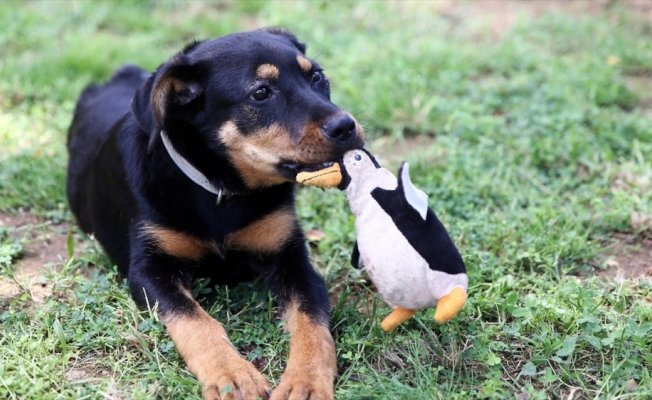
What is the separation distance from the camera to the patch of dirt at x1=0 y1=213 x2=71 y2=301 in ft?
12.1

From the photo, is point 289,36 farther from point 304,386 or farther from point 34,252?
point 304,386

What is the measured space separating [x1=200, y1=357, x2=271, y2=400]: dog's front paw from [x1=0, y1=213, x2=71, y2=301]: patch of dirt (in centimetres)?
120

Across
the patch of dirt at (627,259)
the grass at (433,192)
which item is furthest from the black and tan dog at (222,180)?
the patch of dirt at (627,259)

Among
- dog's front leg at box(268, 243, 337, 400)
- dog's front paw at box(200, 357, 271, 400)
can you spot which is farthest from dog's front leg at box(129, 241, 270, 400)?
dog's front leg at box(268, 243, 337, 400)

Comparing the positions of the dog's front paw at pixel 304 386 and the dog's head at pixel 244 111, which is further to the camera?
the dog's head at pixel 244 111

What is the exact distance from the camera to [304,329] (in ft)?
10.3

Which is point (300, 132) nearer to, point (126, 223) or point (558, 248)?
point (126, 223)

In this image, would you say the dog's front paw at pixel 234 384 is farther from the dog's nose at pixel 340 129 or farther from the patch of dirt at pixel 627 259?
the patch of dirt at pixel 627 259

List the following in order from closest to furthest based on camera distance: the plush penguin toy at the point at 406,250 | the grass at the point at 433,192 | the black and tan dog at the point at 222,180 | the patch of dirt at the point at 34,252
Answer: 1. the plush penguin toy at the point at 406,250
2. the grass at the point at 433,192
3. the black and tan dog at the point at 222,180
4. the patch of dirt at the point at 34,252

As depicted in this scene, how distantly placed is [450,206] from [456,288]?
179 centimetres

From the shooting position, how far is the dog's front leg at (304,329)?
2.81 m

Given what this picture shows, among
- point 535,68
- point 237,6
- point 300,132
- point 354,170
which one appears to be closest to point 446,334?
point 354,170

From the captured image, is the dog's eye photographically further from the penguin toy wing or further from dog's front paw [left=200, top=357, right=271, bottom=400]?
dog's front paw [left=200, top=357, right=271, bottom=400]

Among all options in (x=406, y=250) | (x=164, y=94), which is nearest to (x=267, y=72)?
(x=164, y=94)
